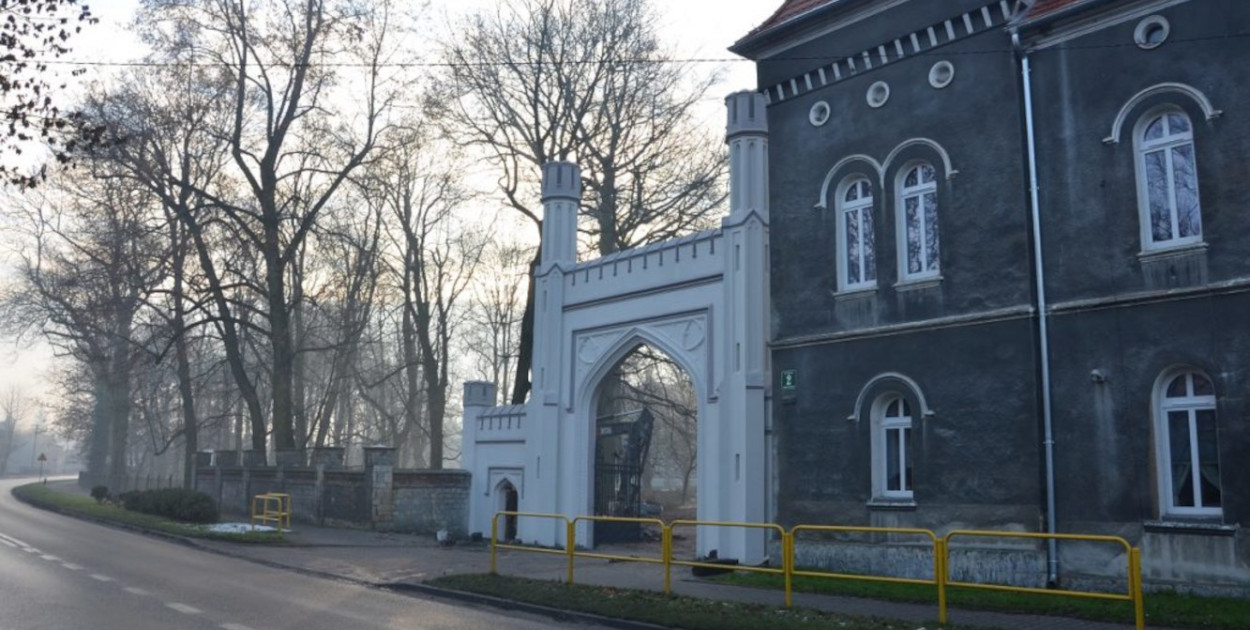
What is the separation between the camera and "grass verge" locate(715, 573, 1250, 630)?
12234mm

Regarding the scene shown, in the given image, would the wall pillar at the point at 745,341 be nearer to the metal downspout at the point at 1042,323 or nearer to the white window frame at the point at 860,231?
the white window frame at the point at 860,231

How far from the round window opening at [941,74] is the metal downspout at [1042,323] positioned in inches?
46.9

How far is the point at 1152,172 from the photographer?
15320mm

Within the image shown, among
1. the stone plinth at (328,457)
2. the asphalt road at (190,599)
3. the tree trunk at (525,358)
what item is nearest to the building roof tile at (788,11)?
the asphalt road at (190,599)

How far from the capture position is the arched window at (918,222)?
18.0 m

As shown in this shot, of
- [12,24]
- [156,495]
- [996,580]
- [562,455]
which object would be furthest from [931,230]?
[156,495]

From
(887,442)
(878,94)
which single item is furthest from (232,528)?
(878,94)

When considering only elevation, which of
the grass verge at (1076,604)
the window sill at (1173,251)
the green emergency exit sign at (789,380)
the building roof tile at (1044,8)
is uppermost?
the building roof tile at (1044,8)

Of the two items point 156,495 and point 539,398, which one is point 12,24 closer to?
point 539,398

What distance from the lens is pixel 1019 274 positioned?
16.4 meters

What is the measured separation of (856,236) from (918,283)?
1.76 m

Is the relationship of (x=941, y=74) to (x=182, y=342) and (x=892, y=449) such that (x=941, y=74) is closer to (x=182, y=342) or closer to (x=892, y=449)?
(x=892, y=449)

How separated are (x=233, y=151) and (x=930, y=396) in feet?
87.4

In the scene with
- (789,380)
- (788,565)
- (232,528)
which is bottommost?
(232,528)
